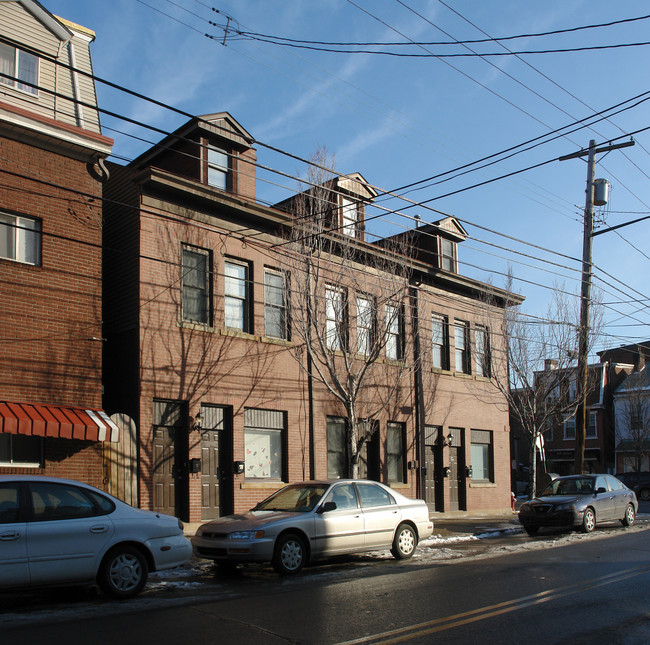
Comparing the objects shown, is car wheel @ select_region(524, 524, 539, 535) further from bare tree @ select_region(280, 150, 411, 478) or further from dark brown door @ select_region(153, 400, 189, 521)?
dark brown door @ select_region(153, 400, 189, 521)

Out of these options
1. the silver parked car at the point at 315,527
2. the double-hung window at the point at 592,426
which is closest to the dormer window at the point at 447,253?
the silver parked car at the point at 315,527

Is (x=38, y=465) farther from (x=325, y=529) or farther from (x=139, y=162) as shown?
(x=139, y=162)

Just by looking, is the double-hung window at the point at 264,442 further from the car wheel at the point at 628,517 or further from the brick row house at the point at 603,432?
the brick row house at the point at 603,432

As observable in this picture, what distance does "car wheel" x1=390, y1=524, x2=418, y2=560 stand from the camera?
12.5 meters

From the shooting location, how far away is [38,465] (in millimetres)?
13320

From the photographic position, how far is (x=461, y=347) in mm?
25203

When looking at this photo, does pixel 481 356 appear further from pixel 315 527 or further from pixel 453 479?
pixel 315 527

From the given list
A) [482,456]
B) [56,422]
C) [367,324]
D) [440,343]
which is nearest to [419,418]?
[440,343]

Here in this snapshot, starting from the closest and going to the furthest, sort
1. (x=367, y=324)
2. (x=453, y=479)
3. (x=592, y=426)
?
(x=367, y=324), (x=453, y=479), (x=592, y=426)

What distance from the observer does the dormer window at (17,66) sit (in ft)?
46.0

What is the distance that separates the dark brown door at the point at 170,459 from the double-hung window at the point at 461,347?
11.7 meters

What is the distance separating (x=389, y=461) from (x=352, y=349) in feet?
20.1

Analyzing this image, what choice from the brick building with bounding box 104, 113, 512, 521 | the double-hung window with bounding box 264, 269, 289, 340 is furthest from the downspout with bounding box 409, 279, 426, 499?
the double-hung window with bounding box 264, 269, 289, 340

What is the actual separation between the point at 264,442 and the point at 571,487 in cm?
783
